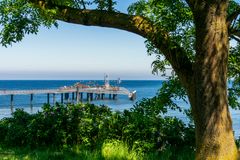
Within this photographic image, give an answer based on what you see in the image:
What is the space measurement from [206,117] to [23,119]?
6864mm

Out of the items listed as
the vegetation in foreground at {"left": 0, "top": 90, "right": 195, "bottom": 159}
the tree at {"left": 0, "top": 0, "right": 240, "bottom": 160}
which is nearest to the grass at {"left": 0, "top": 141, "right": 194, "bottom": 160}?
the vegetation in foreground at {"left": 0, "top": 90, "right": 195, "bottom": 159}

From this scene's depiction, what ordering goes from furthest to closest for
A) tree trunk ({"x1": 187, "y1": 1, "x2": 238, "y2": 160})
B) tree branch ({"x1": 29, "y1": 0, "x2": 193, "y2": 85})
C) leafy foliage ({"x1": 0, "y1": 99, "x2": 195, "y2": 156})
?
leafy foliage ({"x1": 0, "y1": 99, "x2": 195, "y2": 156})
tree branch ({"x1": 29, "y1": 0, "x2": 193, "y2": 85})
tree trunk ({"x1": 187, "y1": 1, "x2": 238, "y2": 160})

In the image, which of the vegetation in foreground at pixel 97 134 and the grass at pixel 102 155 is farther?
the vegetation in foreground at pixel 97 134

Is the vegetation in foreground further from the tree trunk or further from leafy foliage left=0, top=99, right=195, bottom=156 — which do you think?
the tree trunk

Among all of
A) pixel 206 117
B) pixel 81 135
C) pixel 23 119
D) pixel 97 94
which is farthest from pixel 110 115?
pixel 97 94

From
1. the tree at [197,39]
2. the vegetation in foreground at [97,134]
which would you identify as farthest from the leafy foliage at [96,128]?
the tree at [197,39]

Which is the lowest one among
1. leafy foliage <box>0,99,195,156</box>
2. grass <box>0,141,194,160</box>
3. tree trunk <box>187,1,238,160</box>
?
grass <box>0,141,194,160</box>

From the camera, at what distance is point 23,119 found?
520 inches

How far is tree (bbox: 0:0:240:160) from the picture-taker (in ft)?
26.3

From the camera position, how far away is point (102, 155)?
10688mm

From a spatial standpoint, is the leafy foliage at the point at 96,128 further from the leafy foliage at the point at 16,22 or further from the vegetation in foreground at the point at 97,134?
the leafy foliage at the point at 16,22

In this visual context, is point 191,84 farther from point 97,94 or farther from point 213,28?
point 97,94

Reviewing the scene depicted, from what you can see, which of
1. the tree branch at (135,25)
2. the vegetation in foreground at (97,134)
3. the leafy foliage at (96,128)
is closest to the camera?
the tree branch at (135,25)

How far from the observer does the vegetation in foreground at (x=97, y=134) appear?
11000 mm
